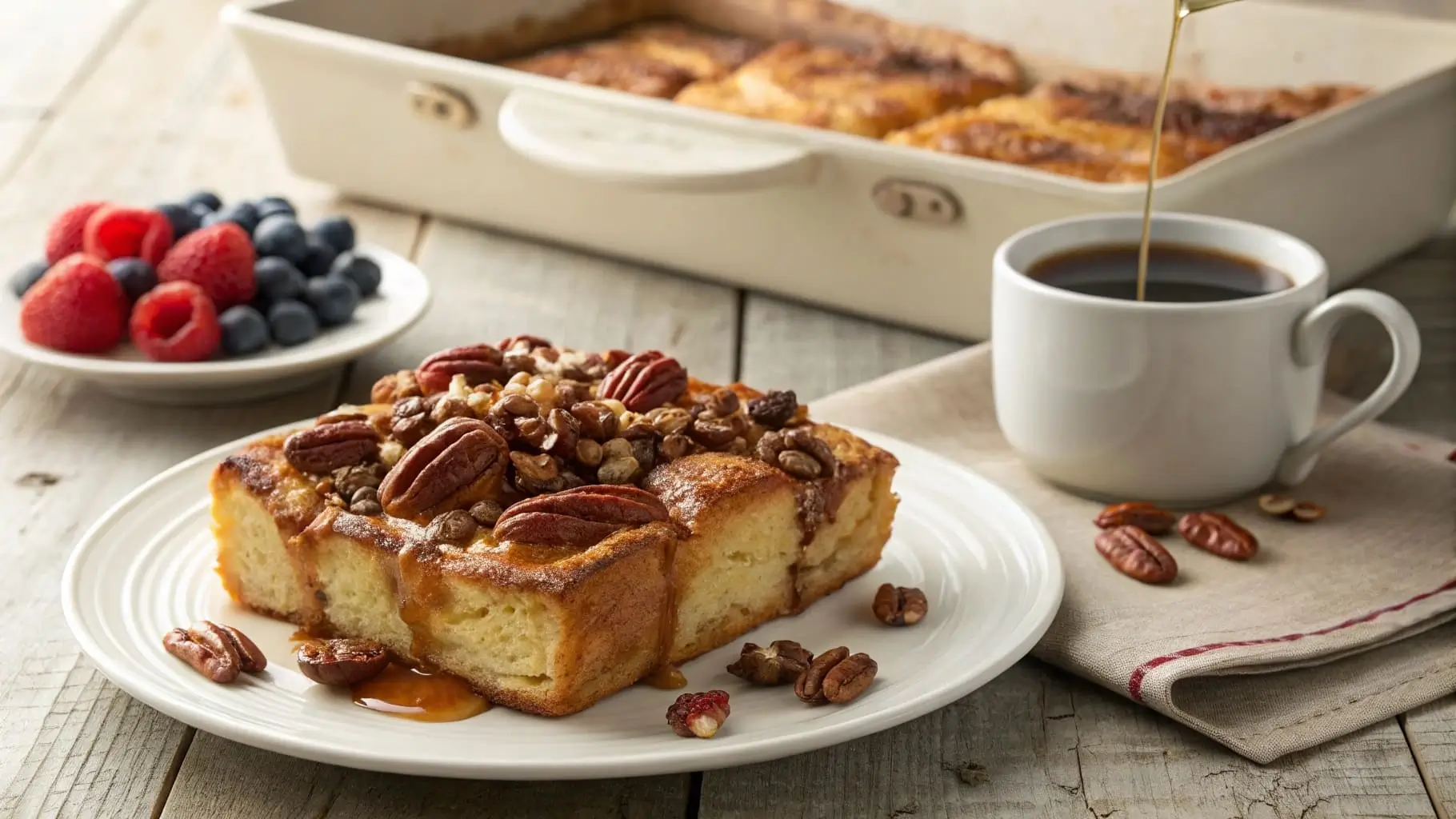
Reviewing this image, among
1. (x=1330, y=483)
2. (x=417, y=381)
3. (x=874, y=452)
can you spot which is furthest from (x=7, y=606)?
(x=1330, y=483)

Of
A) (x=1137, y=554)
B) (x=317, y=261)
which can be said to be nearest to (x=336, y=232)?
(x=317, y=261)

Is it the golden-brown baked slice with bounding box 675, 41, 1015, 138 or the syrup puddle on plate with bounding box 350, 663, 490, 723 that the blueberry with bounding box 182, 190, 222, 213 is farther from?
the syrup puddle on plate with bounding box 350, 663, 490, 723

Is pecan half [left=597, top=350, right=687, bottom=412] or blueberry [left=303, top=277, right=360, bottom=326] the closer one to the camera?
pecan half [left=597, top=350, right=687, bottom=412]

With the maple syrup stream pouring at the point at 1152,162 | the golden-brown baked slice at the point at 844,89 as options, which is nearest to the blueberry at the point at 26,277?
the golden-brown baked slice at the point at 844,89

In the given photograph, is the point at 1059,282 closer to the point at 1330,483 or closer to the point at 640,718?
the point at 1330,483

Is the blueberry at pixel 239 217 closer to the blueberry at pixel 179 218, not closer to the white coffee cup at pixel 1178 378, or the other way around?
the blueberry at pixel 179 218

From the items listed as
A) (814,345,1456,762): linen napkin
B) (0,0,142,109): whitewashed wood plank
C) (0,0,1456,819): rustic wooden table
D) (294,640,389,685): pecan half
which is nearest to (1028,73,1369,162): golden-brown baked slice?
(0,0,1456,819): rustic wooden table
